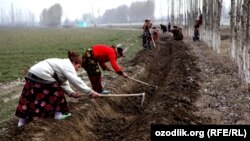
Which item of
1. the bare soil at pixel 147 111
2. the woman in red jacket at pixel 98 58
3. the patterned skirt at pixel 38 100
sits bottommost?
the bare soil at pixel 147 111

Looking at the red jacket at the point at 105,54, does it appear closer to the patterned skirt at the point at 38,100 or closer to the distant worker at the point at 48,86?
the distant worker at the point at 48,86

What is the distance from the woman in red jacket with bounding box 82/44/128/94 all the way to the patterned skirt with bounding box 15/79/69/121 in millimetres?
2132

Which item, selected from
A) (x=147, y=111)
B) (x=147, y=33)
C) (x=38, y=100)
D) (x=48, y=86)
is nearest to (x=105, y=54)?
(x=147, y=111)

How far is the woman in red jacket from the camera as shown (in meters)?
9.84

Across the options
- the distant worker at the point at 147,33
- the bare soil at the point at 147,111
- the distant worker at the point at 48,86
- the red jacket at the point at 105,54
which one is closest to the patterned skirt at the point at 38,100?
the distant worker at the point at 48,86

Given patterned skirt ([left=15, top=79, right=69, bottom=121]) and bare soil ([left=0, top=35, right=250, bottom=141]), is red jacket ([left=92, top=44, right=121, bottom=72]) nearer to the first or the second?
bare soil ([left=0, top=35, right=250, bottom=141])

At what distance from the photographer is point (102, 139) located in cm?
842

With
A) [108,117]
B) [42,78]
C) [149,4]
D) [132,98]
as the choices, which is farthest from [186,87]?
[149,4]

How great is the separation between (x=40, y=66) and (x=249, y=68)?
21.0 feet

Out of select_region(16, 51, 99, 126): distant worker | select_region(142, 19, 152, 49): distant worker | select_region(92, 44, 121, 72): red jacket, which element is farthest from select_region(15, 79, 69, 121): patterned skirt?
select_region(142, 19, 152, 49): distant worker

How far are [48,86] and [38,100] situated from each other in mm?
326

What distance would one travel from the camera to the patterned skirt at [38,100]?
25.6ft

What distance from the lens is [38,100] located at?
7848mm

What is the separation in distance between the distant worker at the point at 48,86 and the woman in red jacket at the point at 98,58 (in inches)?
78.8
